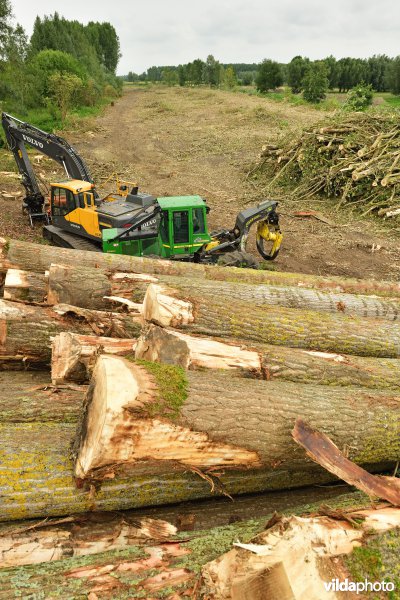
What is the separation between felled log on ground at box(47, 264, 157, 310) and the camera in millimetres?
5180

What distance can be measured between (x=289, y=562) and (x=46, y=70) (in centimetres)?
4198

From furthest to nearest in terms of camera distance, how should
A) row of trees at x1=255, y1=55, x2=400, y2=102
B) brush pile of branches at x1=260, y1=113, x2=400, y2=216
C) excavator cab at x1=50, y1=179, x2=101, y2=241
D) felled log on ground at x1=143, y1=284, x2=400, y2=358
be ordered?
1. row of trees at x1=255, y1=55, x2=400, y2=102
2. brush pile of branches at x1=260, y1=113, x2=400, y2=216
3. excavator cab at x1=50, y1=179, x2=101, y2=241
4. felled log on ground at x1=143, y1=284, x2=400, y2=358

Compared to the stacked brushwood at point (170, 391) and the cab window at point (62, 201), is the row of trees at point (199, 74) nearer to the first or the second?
the cab window at point (62, 201)

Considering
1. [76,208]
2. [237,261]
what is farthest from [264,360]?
[76,208]

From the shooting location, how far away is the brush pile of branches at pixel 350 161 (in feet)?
47.4

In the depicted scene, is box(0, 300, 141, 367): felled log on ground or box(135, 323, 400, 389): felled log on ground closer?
box(135, 323, 400, 389): felled log on ground

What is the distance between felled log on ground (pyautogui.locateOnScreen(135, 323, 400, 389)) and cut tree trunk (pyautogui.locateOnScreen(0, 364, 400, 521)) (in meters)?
0.26

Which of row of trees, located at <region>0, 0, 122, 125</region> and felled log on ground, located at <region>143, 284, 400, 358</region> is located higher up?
row of trees, located at <region>0, 0, 122, 125</region>

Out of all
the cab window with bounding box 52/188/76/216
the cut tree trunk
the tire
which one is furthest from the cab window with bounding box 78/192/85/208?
the cut tree trunk

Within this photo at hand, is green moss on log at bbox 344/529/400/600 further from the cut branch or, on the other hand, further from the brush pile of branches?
the brush pile of branches

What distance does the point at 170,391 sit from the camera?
2898 millimetres

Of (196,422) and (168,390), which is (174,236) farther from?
(196,422)

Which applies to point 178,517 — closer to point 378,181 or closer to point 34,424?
point 34,424

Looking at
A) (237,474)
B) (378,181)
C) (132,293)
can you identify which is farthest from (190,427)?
(378,181)
